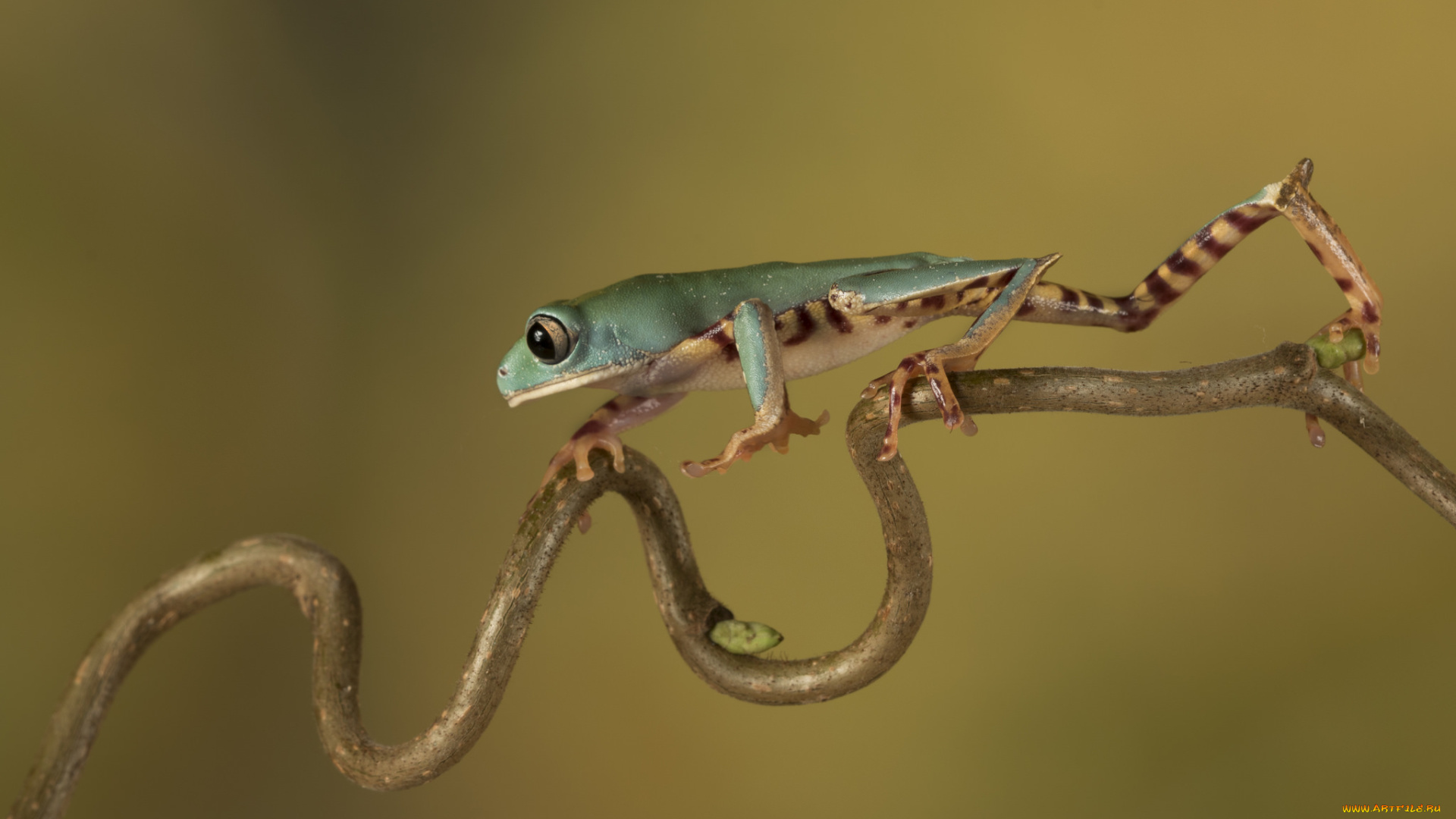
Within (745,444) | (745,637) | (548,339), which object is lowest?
(745,637)

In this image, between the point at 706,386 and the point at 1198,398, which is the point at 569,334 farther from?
the point at 1198,398

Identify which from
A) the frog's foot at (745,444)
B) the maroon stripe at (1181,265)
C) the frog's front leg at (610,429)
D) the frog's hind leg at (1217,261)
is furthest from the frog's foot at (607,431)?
the maroon stripe at (1181,265)

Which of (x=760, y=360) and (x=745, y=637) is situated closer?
(x=760, y=360)

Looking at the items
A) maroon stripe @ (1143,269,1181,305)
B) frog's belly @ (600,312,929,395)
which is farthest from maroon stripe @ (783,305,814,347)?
maroon stripe @ (1143,269,1181,305)

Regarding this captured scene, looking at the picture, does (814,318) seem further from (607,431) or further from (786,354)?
(607,431)

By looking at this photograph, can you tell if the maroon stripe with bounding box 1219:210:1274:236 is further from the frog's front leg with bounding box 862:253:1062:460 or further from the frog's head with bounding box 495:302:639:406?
the frog's head with bounding box 495:302:639:406

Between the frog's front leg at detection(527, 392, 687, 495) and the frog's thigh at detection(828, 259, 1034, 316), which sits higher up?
the frog's thigh at detection(828, 259, 1034, 316)

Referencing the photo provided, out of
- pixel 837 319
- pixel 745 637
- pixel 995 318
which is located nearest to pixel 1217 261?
pixel 995 318
